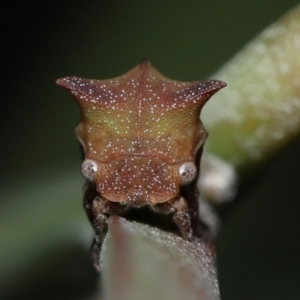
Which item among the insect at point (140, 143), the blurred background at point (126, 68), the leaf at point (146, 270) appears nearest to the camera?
the leaf at point (146, 270)

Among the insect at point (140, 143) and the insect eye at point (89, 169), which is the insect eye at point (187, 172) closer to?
the insect at point (140, 143)

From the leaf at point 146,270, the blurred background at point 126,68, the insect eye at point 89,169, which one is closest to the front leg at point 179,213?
the insect eye at point 89,169

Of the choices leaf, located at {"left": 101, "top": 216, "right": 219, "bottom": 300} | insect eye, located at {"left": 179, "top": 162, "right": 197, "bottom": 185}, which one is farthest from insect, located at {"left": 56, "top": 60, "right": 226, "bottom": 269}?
leaf, located at {"left": 101, "top": 216, "right": 219, "bottom": 300}

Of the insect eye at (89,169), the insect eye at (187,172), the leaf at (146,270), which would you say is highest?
the leaf at (146,270)

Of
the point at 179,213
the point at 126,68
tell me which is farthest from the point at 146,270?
the point at 126,68

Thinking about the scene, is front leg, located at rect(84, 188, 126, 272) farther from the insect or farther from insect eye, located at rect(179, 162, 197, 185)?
insect eye, located at rect(179, 162, 197, 185)

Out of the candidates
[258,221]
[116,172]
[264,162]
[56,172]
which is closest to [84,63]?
[56,172]

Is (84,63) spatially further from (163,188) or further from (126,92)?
(163,188)

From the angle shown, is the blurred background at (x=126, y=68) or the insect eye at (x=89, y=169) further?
the blurred background at (x=126, y=68)
